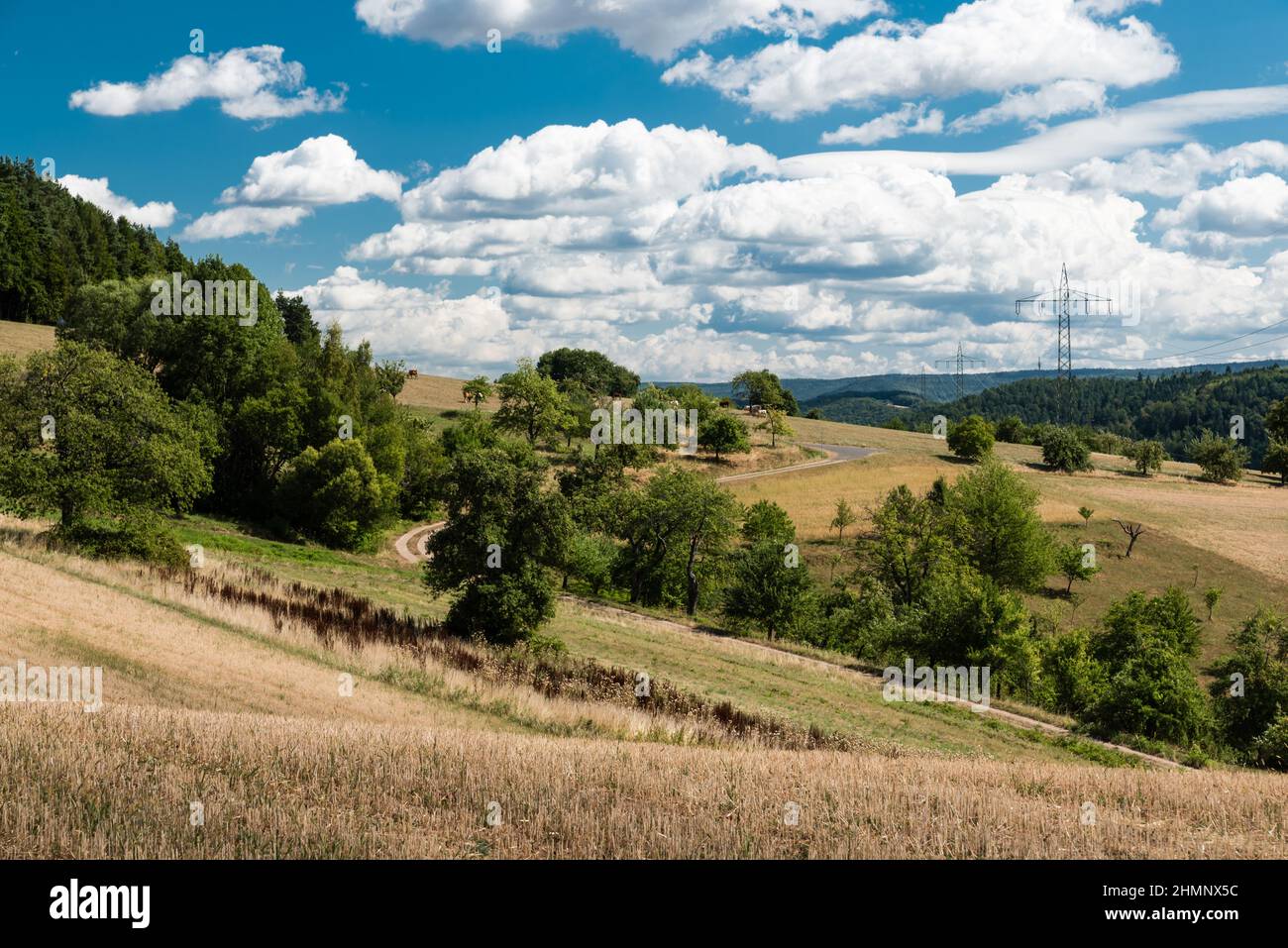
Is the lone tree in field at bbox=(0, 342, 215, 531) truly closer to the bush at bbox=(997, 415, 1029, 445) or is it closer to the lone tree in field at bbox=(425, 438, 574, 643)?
the lone tree in field at bbox=(425, 438, 574, 643)

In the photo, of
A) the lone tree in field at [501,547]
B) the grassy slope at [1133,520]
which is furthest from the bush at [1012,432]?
the lone tree in field at [501,547]

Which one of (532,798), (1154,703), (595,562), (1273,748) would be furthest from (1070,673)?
(532,798)

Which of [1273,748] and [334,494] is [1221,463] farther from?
[334,494]

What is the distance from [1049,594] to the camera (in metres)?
80.6

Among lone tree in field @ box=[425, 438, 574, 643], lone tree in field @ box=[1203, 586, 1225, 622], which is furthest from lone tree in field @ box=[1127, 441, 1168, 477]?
lone tree in field @ box=[425, 438, 574, 643]

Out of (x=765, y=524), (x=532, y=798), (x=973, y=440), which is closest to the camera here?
(x=532, y=798)

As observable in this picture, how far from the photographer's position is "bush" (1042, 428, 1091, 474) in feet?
417

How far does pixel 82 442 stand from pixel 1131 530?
8915 centimetres

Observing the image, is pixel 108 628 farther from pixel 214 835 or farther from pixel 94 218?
pixel 94 218

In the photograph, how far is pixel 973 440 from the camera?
13062 cm

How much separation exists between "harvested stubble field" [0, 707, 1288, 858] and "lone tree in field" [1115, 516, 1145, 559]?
8297cm
